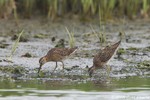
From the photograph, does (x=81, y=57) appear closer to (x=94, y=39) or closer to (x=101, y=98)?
(x=94, y=39)

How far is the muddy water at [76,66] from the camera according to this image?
8.32 metres

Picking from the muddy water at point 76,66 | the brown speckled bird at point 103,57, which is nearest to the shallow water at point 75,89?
the muddy water at point 76,66

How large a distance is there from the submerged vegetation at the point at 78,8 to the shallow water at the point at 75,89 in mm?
5343

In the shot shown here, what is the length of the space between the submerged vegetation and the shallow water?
17.5 feet

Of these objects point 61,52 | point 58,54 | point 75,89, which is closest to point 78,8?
point 61,52

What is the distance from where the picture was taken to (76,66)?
10430 mm

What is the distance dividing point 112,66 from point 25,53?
1.86m

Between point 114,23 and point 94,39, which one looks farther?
point 114,23

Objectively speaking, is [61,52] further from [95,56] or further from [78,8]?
[78,8]

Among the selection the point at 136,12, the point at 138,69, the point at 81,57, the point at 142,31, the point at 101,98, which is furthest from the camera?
the point at 136,12

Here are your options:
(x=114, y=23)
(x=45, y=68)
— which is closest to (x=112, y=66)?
(x=45, y=68)

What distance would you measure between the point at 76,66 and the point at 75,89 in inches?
74.3

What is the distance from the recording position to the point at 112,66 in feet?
34.8

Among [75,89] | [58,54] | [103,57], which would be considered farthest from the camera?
[58,54]
